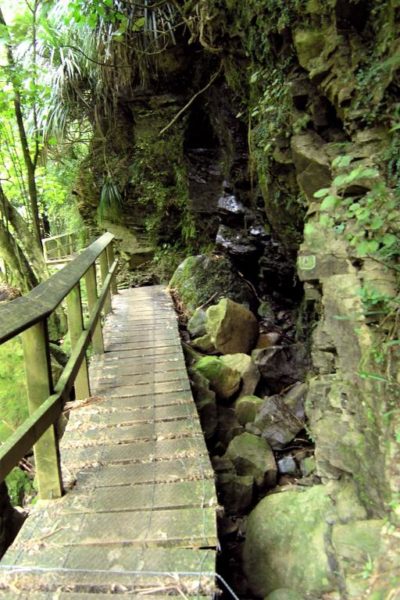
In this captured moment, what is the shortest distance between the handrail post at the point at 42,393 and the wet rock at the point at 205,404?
1904 millimetres

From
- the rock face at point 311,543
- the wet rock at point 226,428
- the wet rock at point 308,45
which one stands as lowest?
the wet rock at point 226,428

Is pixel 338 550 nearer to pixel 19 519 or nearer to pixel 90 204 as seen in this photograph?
pixel 19 519

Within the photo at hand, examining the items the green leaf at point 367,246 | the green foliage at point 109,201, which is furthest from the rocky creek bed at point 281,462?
the green foliage at point 109,201

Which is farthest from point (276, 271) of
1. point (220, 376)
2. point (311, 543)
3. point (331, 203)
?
point (331, 203)

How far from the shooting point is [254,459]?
11.9 feet

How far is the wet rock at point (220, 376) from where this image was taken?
15.9 feet

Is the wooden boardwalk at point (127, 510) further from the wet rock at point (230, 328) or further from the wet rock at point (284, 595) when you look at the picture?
the wet rock at point (230, 328)

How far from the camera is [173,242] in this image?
998 centimetres

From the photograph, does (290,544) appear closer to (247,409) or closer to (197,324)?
(247,409)

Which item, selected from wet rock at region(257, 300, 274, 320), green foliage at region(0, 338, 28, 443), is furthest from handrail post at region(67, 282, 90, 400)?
wet rock at region(257, 300, 274, 320)

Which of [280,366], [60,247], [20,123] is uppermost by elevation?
[20,123]

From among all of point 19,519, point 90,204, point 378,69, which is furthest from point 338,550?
point 90,204

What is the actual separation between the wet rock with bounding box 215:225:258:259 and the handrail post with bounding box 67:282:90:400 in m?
4.42

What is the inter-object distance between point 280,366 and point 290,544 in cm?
309
